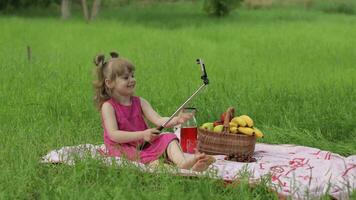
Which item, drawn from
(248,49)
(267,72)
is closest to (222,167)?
(267,72)

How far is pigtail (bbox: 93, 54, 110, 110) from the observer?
643cm

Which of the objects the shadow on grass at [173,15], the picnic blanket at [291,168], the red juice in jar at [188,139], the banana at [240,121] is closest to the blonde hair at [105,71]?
the picnic blanket at [291,168]

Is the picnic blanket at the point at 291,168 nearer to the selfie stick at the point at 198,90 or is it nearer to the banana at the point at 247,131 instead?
the banana at the point at 247,131

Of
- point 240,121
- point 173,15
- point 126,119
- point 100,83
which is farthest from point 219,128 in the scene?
point 173,15

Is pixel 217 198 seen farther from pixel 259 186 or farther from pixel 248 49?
pixel 248 49

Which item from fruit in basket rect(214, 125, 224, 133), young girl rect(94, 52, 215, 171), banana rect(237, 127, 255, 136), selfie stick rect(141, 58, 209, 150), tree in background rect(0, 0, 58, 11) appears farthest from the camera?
tree in background rect(0, 0, 58, 11)

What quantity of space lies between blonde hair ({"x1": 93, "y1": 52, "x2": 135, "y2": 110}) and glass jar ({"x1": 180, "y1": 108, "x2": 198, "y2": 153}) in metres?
0.75

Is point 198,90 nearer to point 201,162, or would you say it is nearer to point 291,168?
point 201,162

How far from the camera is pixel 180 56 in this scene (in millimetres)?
14570

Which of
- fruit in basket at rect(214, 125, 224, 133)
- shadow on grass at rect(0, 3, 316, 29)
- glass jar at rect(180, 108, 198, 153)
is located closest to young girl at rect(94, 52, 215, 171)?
glass jar at rect(180, 108, 198, 153)

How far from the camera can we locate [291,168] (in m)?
5.93

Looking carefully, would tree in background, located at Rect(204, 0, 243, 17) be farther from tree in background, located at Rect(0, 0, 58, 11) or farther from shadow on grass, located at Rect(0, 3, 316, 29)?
tree in background, located at Rect(0, 0, 58, 11)

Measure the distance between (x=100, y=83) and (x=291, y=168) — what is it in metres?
1.78

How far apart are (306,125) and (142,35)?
10767 mm
